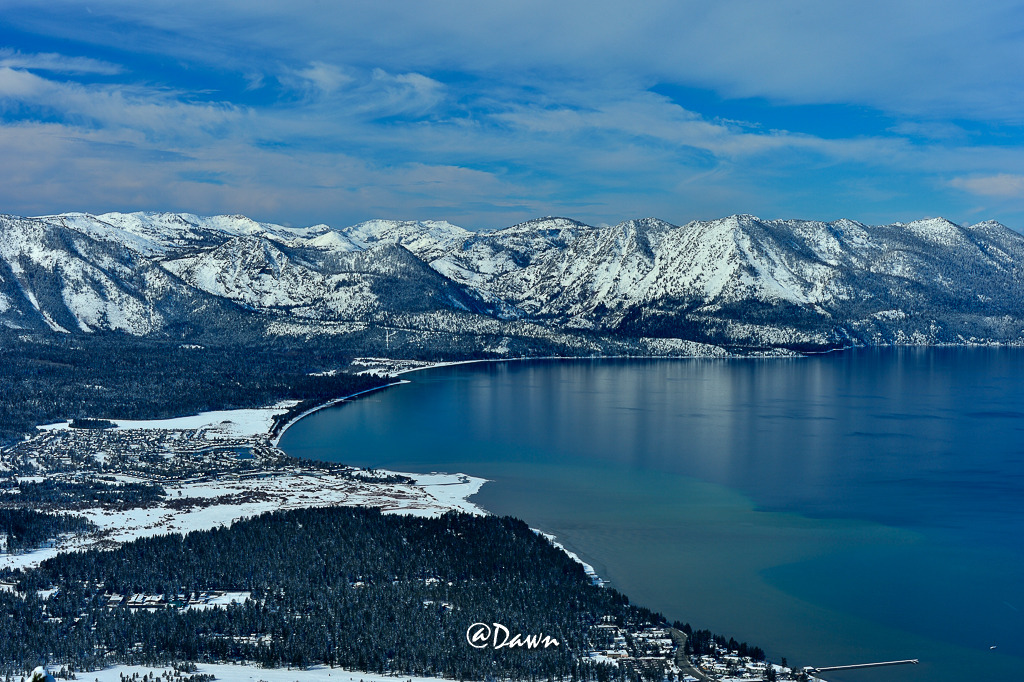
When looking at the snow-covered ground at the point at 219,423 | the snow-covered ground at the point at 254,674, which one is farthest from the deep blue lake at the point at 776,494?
the snow-covered ground at the point at 254,674

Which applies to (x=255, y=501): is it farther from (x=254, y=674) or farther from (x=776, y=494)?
(x=776, y=494)

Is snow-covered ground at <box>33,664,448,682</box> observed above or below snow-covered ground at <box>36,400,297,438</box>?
below

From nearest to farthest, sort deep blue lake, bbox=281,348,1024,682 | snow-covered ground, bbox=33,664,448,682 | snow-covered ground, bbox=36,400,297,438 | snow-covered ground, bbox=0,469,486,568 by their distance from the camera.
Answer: snow-covered ground, bbox=33,664,448,682 < deep blue lake, bbox=281,348,1024,682 < snow-covered ground, bbox=0,469,486,568 < snow-covered ground, bbox=36,400,297,438

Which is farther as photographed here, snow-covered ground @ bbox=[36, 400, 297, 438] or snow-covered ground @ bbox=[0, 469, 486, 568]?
snow-covered ground @ bbox=[36, 400, 297, 438]

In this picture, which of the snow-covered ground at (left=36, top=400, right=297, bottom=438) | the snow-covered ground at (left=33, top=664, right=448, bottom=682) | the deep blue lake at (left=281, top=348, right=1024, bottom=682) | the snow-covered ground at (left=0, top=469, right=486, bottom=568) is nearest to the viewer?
the snow-covered ground at (left=33, top=664, right=448, bottom=682)

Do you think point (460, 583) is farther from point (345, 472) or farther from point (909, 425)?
point (909, 425)

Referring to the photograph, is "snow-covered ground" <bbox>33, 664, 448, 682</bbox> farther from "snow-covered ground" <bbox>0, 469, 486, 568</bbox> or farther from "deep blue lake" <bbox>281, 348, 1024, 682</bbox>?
"snow-covered ground" <bbox>0, 469, 486, 568</bbox>

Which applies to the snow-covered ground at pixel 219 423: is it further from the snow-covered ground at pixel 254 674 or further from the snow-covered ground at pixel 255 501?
the snow-covered ground at pixel 254 674

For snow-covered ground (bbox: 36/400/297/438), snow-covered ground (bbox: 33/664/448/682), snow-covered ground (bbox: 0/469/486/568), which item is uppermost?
snow-covered ground (bbox: 36/400/297/438)

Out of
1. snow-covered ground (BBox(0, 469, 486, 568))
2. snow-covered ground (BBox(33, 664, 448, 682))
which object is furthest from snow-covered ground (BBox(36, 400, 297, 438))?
snow-covered ground (BBox(33, 664, 448, 682))
